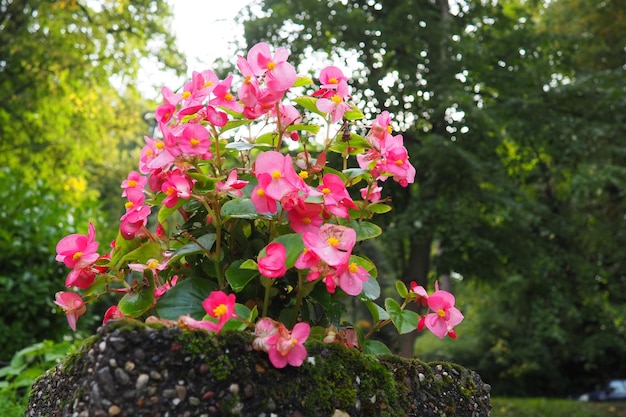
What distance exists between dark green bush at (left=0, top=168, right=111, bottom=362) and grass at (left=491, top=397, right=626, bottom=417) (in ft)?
23.0

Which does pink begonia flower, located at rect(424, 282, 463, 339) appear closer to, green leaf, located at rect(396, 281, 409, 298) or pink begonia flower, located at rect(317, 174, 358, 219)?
green leaf, located at rect(396, 281, 409, 298)

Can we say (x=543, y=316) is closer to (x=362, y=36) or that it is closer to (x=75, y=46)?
(x=362, y=36)

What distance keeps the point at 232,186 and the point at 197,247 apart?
0.57 feet

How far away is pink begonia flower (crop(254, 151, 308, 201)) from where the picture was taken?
1284 mm

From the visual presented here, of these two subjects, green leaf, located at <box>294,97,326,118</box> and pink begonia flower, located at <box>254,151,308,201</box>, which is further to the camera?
green leaf, located at <box>294,97,326,118</box>

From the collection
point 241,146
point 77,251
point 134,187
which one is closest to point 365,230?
point 241,146

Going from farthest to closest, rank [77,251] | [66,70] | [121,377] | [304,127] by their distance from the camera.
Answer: [66,70]
[304,127]
[77,251]
[121,377]

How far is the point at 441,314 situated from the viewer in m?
1.51

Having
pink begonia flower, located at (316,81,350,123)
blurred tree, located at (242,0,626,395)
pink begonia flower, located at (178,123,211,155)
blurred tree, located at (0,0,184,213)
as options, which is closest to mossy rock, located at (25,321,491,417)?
pink begonia flower, located at (178,123,211,155)

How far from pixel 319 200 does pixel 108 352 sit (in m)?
0.52

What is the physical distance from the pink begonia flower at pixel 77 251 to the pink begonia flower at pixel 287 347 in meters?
0.53

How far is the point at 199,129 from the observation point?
1449 millimetres

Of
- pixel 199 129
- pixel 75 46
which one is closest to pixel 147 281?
pixel 199 129

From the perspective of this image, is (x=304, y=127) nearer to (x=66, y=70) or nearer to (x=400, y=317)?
(x=400, y=317)
